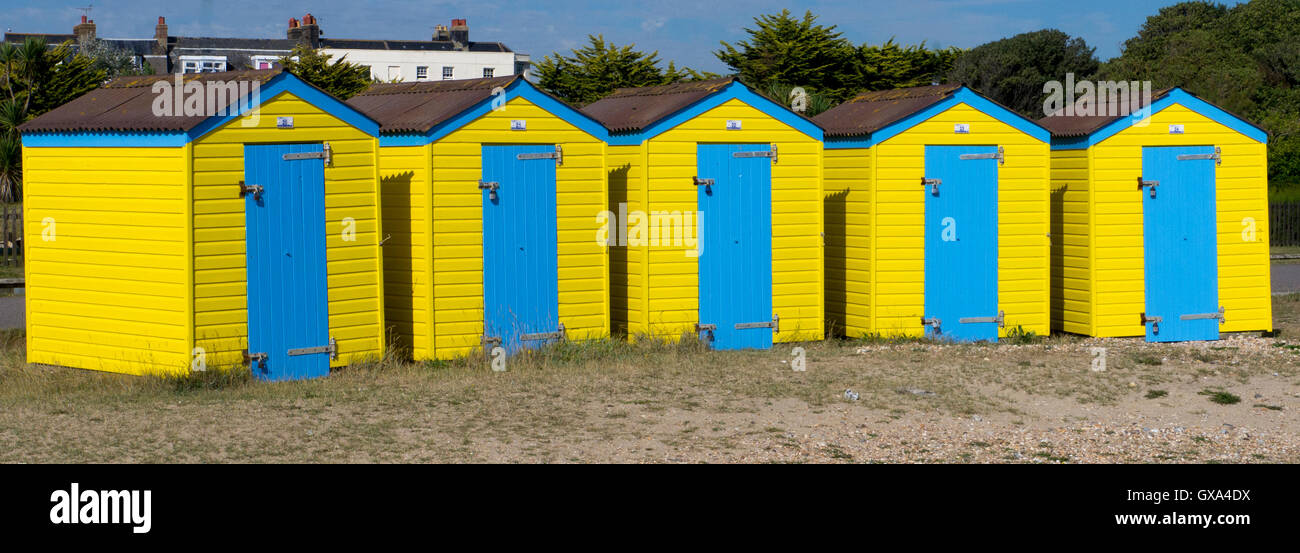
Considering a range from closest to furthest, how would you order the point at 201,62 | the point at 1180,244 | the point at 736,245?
the point at 736,245 < the point at 1180,244 < the point at 201,62

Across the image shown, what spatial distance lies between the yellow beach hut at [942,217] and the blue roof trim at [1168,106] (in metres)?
0.39

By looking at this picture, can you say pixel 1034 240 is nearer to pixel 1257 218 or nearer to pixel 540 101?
pixel 1257 218

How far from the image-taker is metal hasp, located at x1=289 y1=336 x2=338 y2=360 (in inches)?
423

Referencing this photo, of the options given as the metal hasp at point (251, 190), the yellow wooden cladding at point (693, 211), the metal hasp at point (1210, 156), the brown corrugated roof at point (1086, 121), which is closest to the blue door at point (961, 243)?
the brown corrugated roof at point (1086, 121)

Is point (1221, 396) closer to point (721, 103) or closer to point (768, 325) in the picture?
point (768, 325)

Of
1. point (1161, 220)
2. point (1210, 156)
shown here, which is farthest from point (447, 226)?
point (1210, 156)

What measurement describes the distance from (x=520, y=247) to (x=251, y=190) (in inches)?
91.5

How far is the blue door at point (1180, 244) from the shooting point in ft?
45.2

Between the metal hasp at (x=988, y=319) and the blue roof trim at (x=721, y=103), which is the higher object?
the blue roof trim at (x=721, y=103)

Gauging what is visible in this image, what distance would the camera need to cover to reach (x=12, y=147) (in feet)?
74.8

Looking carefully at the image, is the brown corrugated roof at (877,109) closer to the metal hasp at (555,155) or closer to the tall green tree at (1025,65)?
the metal hasp at (555,155)

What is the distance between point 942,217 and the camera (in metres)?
13.3

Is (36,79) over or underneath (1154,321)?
Result: over

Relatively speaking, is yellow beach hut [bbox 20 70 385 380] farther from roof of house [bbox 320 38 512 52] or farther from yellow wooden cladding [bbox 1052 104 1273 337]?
roof of house [bbox 320 38 512 52]
